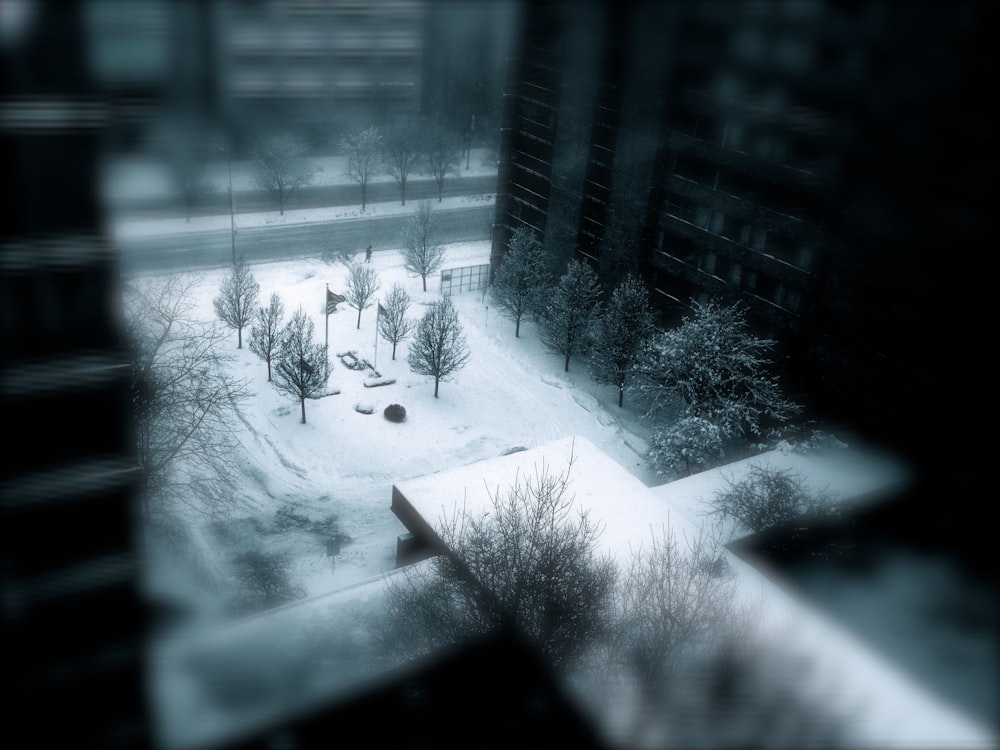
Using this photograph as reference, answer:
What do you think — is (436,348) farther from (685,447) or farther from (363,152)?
(363,152)

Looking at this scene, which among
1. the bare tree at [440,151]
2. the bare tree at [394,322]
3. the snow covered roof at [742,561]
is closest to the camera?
the snow covered roof at [742,561]

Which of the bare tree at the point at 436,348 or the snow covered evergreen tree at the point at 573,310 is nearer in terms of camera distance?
the bare tree at the point at 436,348

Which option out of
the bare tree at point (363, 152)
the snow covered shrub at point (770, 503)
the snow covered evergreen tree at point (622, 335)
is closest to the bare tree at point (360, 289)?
the snow covered evergreen tree at point (622, 335)

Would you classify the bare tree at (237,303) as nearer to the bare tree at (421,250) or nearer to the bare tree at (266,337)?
the bare tree at (266,337)

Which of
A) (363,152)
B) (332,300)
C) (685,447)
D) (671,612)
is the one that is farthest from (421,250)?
(671,612)

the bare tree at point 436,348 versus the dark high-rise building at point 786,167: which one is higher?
the dark high-rise building at point 786,167

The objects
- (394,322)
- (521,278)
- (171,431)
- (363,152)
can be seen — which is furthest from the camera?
(363,152)

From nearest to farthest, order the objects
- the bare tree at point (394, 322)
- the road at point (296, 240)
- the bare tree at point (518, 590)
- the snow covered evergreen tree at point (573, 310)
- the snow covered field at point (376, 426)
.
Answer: the bare tree at point (518, 590), the snow covered field at point (376, 426), the bare tree at point (394, 322), the snow covered evergreen tree at point (573, 310), the road at point (296, 240)

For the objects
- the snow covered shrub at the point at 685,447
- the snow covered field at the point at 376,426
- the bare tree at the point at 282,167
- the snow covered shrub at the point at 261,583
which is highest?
the bare tree at the point at 282,167
